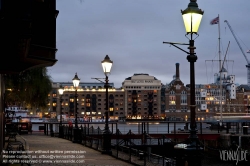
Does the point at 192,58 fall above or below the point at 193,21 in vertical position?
below

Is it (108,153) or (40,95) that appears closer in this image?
(108,153)

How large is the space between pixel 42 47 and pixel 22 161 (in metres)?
6.15

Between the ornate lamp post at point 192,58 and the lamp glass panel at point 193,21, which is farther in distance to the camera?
the lamp glass panel at point 193,21

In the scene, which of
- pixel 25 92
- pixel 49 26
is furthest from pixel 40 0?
pixel 25 92

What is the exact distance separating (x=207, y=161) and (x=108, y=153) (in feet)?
70.3

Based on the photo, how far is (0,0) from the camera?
8586 mm

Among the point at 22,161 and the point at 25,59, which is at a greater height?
the point at 25,59

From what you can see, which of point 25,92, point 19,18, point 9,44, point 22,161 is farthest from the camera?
point 25,92

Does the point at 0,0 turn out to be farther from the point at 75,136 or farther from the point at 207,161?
the point at 207,161

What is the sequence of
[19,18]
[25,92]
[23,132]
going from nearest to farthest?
[19,18] → [25,92] → [23,132]

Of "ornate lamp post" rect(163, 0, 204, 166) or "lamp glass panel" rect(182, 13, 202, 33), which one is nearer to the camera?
"ornate lamp post" rect(163, 0, 204, 166)

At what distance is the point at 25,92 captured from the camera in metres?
32.7

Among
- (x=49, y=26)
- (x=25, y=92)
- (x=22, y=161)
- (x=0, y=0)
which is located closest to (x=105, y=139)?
(x=25, y=92)

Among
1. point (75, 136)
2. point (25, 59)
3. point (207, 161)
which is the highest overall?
point (25, 59)
